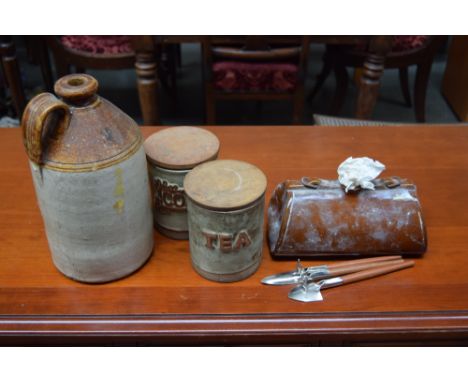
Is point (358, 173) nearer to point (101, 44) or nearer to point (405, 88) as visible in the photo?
point (101, 44)

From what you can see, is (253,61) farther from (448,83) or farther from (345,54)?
(448,83)

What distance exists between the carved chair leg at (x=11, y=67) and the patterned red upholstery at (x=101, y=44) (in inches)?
8.4

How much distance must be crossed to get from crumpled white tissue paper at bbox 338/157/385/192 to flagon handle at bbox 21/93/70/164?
0.46 meters

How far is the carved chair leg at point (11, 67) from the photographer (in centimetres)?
199

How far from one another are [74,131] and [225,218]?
0.25 meters

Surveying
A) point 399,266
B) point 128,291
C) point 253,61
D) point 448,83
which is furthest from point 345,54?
point 128,291

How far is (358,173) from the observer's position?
88 cm

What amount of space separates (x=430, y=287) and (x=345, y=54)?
1479mm

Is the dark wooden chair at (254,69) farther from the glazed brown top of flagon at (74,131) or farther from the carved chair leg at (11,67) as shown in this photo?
the glazed brown top of flagon at (74,131)

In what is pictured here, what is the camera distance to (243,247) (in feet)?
2.68

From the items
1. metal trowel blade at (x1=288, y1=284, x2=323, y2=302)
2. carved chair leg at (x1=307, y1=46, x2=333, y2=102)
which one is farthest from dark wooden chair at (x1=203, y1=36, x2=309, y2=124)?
metal trowel blade at (x1=288, y1=284, x2=323, y2=302)

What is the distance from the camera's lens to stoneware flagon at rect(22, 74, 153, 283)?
2.37ft

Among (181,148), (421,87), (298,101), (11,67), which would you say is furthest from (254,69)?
(181,148)

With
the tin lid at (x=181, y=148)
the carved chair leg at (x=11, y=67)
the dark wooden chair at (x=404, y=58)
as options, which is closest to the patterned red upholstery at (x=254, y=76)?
the dark wooden chair at (x=404, y=58)
